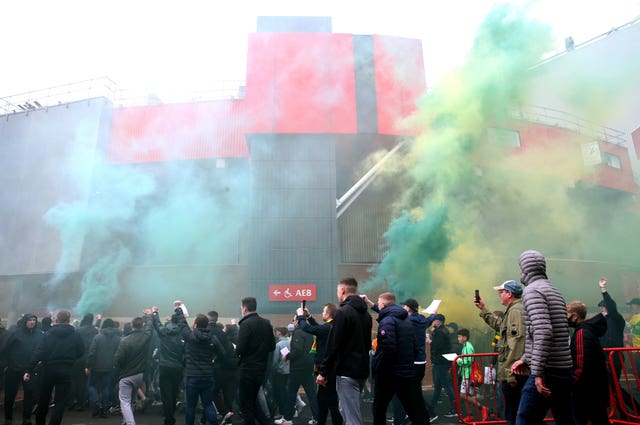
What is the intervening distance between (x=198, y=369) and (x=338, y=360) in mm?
2196

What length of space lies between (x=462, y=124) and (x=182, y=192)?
11.4 m

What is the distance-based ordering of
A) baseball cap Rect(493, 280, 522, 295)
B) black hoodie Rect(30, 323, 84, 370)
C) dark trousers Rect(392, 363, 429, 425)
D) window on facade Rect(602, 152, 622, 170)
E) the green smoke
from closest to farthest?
baseball cap Rect(493, 280, 522, 295) → dark trousers Rect(392, 363, 429, 425) → black hoodie Rect(30, 323, 84, 370) → the green smoke → window on facade Rect(602, 152, 622, 170)

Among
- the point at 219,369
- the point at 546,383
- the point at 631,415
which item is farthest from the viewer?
the point at 219,369

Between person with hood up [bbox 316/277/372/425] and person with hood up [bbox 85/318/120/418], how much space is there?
15.9 ft

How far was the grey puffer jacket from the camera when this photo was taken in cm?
295

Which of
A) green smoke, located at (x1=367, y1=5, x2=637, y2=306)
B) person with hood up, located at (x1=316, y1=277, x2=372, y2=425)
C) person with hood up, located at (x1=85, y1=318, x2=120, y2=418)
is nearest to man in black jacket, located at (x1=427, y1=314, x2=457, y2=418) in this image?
person with hood up, located at (x1=316, y1=277, x2=372, y2=425)

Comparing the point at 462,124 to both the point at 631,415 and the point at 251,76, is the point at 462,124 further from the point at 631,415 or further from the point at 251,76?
the point at 631,415

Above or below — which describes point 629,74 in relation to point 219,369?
above

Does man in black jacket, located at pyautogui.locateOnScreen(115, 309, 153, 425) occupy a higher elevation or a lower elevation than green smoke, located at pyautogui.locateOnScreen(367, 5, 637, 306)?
lower

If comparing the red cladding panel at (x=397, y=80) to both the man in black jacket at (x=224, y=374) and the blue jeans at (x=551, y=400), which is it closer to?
the man in black jacket at (x=224, y=374)

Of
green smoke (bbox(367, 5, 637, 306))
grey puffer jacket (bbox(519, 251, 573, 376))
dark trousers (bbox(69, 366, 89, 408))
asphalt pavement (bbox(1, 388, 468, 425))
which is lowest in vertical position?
asphalt pavement (bbox(1, 388, 468, 425))

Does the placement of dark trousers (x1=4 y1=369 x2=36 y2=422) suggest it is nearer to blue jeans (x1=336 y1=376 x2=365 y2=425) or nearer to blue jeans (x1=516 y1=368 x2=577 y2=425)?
blue jeans (x1=336 y1=376 x2=365 y2=425)

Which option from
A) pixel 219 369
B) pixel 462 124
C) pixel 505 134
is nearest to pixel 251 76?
pixel 462 124

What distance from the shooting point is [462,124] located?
46.3ft
